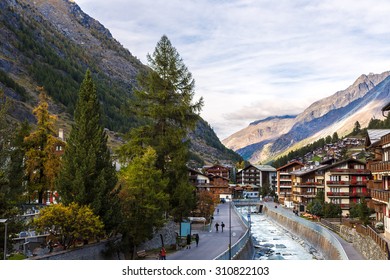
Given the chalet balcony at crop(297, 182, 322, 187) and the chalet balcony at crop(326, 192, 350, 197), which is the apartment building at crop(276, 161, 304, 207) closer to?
the chalet balcony at crop(297, 182, 322, 187)

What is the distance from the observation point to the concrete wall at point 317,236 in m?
47.6

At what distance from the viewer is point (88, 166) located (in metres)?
35.8

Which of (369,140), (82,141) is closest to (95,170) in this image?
(82,141)

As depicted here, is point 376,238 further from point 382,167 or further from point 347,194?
point 347,194

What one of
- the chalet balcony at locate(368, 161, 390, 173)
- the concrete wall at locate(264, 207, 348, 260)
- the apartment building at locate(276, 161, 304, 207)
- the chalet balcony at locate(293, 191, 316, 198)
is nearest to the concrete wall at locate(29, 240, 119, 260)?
the concrete wall at locate(264, 207, 348, 260)

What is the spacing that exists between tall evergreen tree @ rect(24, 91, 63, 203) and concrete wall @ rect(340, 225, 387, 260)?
2968 centimetres

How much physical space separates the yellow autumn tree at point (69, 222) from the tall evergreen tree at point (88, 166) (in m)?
1.91

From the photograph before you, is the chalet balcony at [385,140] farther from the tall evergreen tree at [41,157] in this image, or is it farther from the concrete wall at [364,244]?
the tall evergreen tree at [41,157]

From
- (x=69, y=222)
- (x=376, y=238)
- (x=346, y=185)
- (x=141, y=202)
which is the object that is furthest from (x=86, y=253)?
(x=346, y=185)

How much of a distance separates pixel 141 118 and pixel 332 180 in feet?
170

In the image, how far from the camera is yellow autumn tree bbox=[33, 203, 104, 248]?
31703mm

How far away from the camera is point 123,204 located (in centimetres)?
3953

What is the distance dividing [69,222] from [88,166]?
204 inches

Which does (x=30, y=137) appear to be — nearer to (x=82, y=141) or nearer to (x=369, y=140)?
(x=82, y=141)
